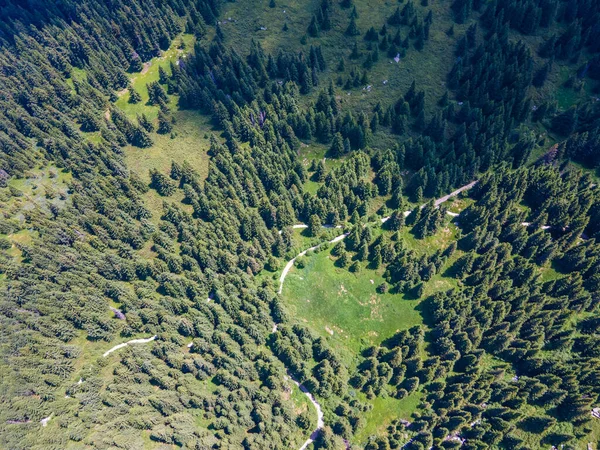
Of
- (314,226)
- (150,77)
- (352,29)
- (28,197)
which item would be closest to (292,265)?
(314,226)

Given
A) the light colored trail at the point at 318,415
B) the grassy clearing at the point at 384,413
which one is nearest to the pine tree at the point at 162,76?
the light colored trail at the point at 318,415

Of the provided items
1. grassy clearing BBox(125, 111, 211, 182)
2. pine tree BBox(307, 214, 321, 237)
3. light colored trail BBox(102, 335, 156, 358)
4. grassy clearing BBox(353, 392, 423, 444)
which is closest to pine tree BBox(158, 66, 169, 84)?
grassy clearing BBox(125, 111, 211, 182)

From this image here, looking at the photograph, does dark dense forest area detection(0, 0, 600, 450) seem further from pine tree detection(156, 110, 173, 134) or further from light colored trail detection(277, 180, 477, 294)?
pine tree detection(156, 110, 173, 134)

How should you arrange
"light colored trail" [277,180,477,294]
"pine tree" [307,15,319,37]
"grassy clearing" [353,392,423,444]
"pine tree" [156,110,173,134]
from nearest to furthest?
1. "grassy clearing" [353,392,423,444]
2. "light colored trail" [277,180,477,294]
3. "pine tree" [156,110,173,134]
4. "pine tree" [307,15,319,37]

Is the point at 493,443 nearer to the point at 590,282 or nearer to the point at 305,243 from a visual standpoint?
the point at 590,282

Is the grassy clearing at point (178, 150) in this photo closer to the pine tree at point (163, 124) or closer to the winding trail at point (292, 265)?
the pine tree at point (163, 124)

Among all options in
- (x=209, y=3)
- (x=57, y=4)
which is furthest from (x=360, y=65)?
(x=57, y=4)

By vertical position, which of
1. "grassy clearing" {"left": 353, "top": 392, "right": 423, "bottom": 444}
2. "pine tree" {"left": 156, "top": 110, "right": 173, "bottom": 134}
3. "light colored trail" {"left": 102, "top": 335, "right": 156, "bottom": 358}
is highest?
"pine tree" {"left": 156, "top": 110, "right": 173, "bottom": 134}

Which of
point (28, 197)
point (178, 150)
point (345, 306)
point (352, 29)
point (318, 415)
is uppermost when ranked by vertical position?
point (352, 29)

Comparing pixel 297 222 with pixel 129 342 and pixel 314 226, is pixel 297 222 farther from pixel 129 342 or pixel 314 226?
pixel 129 342
